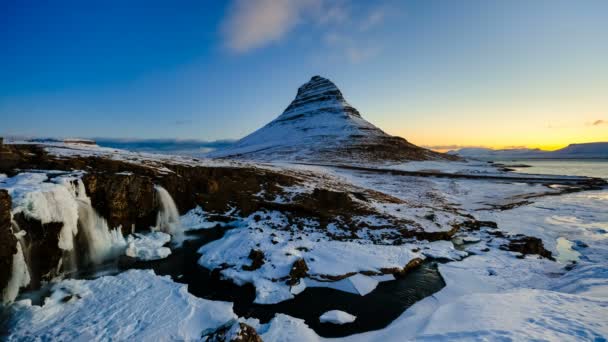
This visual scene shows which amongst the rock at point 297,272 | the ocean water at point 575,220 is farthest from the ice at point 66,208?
the ocean water at point 575,220

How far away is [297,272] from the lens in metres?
14.5

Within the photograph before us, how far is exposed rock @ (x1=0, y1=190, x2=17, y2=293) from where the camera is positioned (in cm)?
1109

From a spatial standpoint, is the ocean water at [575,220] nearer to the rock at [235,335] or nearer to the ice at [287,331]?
the ice at [287,331]

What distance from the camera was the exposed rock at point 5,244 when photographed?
11094 millimetres

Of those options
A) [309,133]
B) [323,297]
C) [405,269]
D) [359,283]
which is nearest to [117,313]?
[323,297]

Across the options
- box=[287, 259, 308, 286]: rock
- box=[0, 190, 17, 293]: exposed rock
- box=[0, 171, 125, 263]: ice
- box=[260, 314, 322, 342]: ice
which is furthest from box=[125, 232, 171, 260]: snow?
box=[260, 314, 322, 342]: ice

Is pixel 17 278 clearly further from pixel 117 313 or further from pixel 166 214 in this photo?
pixel 166 214

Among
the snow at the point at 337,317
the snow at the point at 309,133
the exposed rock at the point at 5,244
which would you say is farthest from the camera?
the snow at the point at 309,133

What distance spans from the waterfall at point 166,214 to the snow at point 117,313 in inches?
319

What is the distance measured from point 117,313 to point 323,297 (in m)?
7.83

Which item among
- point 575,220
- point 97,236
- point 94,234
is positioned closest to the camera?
point 94,234

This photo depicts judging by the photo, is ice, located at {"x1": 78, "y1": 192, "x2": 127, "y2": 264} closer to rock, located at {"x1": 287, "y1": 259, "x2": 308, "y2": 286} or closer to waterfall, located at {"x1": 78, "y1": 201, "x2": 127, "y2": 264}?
waterfall, located at {"x1": 78, "y1": 201, "x2": 127, "y2": 264}

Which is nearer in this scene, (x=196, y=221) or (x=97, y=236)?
(x=97, y=236)

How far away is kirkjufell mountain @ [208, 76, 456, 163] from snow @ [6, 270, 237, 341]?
276ft
